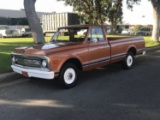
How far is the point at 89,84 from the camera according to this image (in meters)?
7.13

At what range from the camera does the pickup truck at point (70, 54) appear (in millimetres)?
6387

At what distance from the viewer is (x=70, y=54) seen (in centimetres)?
672

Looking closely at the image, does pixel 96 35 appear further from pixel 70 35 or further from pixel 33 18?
pixel 33 18

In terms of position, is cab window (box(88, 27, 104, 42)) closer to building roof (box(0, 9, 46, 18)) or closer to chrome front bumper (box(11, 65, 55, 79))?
chrome front bumper (box(11, 65, 55, 79))

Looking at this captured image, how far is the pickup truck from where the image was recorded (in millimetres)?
6387

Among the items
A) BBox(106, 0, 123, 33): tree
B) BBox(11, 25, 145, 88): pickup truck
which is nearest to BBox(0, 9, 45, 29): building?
BBox(106, 0, 123, 33): tree

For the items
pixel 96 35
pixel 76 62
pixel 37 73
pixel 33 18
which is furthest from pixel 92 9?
pixel 37 73

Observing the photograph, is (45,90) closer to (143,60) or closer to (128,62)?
(128,62)

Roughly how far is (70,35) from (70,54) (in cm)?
131

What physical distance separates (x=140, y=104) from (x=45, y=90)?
8.19ft

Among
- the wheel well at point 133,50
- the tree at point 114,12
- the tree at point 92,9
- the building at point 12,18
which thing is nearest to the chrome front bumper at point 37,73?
the wheel well at point 133,50

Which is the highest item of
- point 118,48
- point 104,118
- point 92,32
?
point 92,32

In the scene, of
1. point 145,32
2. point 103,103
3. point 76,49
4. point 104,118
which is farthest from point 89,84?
point 145,32

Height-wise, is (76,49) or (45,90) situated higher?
(76,49)
